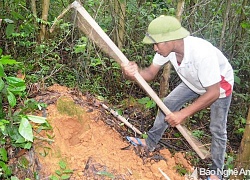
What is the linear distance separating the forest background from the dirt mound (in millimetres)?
392

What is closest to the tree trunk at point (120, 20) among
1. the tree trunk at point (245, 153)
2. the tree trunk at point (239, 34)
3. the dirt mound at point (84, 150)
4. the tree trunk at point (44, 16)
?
the tree trunk at point (44, 16)

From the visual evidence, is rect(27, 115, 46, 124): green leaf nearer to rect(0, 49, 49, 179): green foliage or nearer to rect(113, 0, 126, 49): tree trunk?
rect(0, 49, 49, 179): green foliage

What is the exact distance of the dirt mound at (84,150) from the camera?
286 centimetres

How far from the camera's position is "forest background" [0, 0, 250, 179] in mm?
3998

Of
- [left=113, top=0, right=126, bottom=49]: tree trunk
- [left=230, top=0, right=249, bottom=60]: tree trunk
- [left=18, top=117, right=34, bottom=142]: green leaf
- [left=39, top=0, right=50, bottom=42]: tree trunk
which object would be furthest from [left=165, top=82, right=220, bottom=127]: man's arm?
[left=230, top=0, right=249, bottom=60]: tree trunk

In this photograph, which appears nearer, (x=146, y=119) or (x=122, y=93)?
(x=146, y=119)

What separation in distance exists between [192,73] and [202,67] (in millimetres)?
214

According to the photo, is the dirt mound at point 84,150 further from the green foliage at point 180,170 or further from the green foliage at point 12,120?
the green foliage at point 12,120

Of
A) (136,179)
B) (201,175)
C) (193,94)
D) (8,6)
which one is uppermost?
(8,6)

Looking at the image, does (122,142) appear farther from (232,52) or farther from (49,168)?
(232,52)

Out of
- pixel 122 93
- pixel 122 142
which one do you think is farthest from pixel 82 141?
pixel 122 93

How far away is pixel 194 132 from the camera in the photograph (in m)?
4.15

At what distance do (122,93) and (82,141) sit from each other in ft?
5.37

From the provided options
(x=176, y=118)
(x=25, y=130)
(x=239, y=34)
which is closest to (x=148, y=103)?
(x=176, y=118)
